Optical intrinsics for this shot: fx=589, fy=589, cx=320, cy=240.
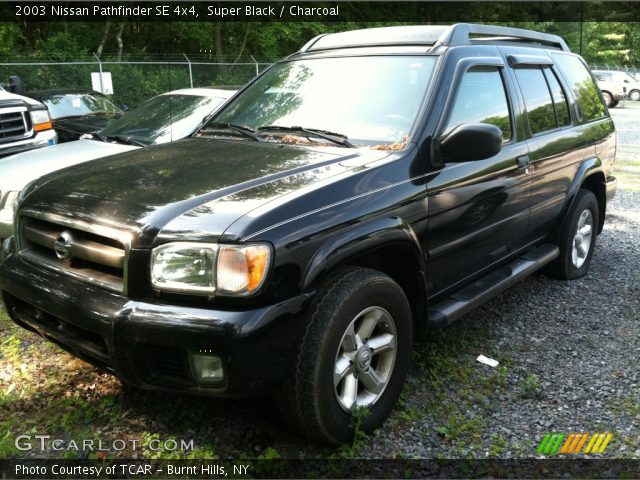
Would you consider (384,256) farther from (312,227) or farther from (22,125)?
(22,125)

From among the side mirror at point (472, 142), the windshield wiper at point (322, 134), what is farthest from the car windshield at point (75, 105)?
the side mirror at point (472, 142)

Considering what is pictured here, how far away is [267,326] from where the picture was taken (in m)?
2.34

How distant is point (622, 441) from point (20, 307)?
3126mm

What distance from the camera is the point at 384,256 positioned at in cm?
307

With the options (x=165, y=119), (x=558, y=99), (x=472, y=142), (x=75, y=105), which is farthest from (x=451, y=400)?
(x=75, y=105)

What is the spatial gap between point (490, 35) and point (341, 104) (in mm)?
1429

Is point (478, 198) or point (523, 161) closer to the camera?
point (478, 198)

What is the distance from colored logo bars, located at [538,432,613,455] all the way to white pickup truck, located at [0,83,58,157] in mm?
6877

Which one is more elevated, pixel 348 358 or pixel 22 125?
pixel 22 125

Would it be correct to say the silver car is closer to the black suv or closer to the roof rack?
the roof rack

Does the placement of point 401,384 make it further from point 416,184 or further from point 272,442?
point 416,184

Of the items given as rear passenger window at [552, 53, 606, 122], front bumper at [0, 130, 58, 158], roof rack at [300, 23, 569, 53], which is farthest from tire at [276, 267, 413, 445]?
front bumper at [0, 130, 58, 158]

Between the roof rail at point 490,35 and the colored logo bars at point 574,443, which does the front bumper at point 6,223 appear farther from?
the colored logo bars at point 574,443

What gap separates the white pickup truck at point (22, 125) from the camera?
289 inches
